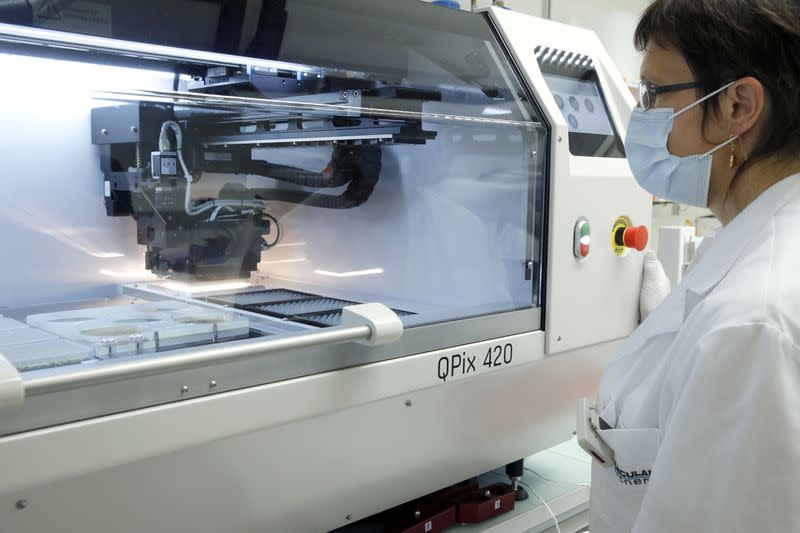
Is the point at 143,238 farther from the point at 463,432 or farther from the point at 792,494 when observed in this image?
the point at 792,494

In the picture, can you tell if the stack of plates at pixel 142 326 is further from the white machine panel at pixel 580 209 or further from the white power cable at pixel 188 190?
the white machine panel at pixel 580 209

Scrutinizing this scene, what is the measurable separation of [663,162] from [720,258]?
0.21m

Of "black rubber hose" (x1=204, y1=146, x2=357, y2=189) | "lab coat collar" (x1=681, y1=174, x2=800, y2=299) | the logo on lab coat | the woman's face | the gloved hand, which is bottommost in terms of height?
the logo on lab coat

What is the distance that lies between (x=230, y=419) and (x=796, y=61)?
2.72ft

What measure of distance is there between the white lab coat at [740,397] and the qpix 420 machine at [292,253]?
0.45m

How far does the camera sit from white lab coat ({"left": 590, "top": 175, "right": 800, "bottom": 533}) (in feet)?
2.44

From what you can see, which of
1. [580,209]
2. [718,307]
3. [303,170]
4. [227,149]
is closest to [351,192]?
[303,170]

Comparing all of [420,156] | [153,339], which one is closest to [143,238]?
[153,339]

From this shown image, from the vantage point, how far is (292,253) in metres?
1.43

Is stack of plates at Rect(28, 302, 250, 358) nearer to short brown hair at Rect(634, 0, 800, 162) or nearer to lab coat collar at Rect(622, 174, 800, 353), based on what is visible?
lab coat collar at Rect(622, 174, 800, 353)

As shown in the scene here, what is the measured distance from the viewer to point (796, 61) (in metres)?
0.86

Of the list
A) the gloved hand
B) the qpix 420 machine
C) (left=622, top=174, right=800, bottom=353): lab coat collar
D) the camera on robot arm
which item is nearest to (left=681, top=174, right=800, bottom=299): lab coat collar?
(left=622, top=174, right=800, bottom=353): lab coat collar

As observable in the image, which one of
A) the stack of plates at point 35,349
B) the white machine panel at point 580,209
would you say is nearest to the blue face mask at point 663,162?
the white machine panel at point 580,209

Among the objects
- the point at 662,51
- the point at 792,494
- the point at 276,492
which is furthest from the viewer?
the point at 276,492
